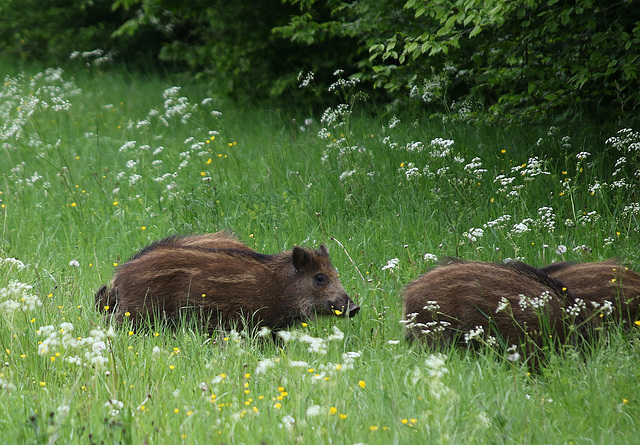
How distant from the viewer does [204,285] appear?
568cm

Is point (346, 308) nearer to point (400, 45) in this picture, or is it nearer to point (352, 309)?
point (352, 309)

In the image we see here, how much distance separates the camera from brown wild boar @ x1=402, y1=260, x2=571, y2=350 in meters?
4.87

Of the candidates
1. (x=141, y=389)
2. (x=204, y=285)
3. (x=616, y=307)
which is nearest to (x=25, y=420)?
(x=141, y=389)

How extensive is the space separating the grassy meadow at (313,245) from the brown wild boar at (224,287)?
0.19 meters

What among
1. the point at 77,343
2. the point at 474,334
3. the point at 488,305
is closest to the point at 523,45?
the point at 488,305

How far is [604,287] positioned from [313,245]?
3.00 m

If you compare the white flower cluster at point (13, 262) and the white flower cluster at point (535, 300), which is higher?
the white flower cluster at point (13, 262)

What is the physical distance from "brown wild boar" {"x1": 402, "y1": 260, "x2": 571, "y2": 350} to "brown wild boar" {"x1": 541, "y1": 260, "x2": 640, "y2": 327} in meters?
0.25

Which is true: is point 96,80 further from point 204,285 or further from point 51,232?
point 204,285

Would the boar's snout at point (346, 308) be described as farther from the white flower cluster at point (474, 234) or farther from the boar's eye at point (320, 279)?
the white flower cluster at point (474, 234)

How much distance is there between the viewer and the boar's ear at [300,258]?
589 cm

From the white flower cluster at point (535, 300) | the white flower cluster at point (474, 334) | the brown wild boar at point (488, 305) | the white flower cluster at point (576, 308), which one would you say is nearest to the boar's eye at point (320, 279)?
the brown wild boar at point (488, 305)

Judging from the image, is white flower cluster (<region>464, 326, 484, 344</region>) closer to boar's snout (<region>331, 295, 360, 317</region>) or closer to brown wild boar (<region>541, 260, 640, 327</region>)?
brown wild boar (<region>541, 260, 640, 327</region>)

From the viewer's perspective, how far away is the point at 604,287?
5.24m
